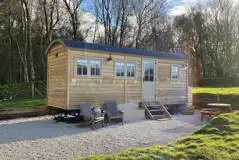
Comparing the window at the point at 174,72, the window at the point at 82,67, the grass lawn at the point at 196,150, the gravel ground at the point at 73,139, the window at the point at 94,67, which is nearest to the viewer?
the grass lawn at the point at 196,150

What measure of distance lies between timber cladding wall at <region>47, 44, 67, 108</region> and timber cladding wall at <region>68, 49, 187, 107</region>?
1.19 ft

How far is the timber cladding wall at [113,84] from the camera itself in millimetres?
9883

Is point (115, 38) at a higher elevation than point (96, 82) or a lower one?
higher

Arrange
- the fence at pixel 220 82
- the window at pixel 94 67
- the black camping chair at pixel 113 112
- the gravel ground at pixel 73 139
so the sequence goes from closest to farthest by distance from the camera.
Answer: the gravel ground at pixel 73 139
the black camping chair at pixel 113 112
the window at pixel 94 67
the fence at pixel 220 82

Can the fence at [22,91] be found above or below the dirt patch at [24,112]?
above

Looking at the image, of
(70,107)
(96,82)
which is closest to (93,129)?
(70,107)

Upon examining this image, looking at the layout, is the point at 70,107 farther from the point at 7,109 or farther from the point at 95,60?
the point at 7,109

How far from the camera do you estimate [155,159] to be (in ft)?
14.2

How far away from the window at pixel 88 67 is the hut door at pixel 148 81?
2.44 meters

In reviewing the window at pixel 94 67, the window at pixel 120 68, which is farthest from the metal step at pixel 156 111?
the window at pixel 94 67

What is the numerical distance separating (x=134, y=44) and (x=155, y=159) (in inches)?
948

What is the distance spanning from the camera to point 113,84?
36.0 ft

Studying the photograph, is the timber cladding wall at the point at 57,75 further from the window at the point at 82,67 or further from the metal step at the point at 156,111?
the metal step at the point at 156,111

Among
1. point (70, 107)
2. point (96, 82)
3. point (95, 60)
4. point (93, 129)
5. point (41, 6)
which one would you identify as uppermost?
point (41, 6)
